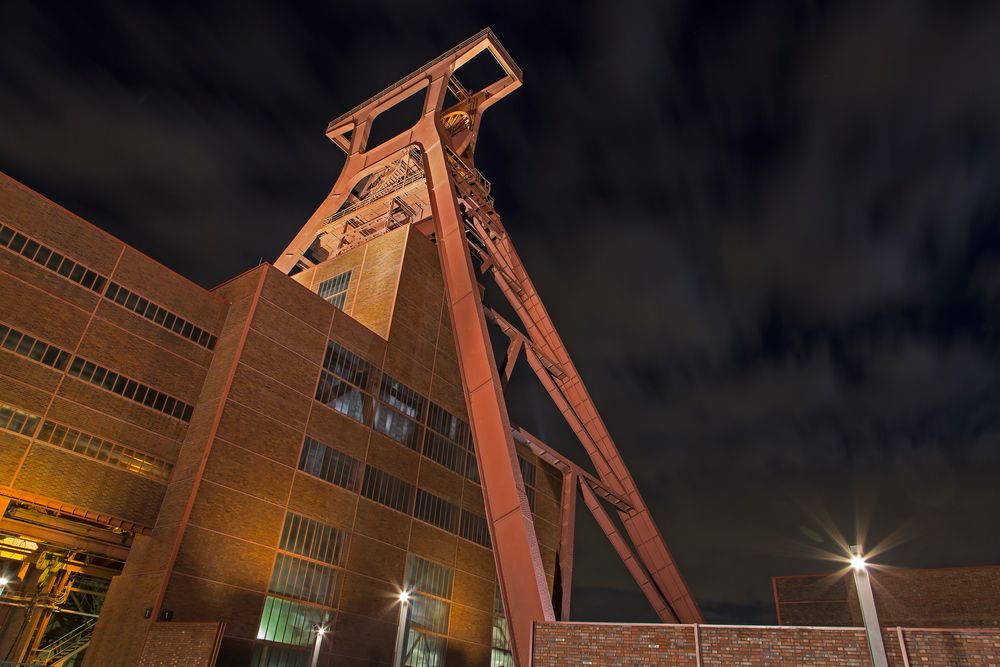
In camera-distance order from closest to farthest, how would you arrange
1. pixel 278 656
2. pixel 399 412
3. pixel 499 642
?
pixel 278 656
pixel 399 412
pixel 499 642

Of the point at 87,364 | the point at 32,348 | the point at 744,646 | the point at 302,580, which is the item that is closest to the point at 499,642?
the point at 302,580

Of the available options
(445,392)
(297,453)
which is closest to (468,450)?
(445,392)

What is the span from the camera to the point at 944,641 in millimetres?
9648

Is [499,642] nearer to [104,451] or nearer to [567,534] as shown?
[567,534]

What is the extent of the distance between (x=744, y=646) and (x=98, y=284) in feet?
73.3

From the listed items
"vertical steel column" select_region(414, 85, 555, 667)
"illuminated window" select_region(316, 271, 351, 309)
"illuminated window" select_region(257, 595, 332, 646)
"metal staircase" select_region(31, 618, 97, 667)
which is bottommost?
"metal staircase" select_region(31, 618, 97, 667)

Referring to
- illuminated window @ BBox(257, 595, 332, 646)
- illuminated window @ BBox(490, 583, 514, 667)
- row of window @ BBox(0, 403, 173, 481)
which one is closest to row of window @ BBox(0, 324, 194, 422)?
row of window @ BBox(0, 403, 173, 481)

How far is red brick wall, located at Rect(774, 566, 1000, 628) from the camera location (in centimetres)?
3753

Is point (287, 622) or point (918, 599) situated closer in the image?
point (287, 622)

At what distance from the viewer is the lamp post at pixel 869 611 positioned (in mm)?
8430

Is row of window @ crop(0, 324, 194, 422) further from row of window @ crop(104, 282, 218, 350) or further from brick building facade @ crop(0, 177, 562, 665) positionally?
row of window @ crop(104, 282, 218, 350)

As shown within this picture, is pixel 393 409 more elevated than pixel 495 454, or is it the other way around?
pixel 393 409

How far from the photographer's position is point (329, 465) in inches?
1006

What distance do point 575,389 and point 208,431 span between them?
17640mm
